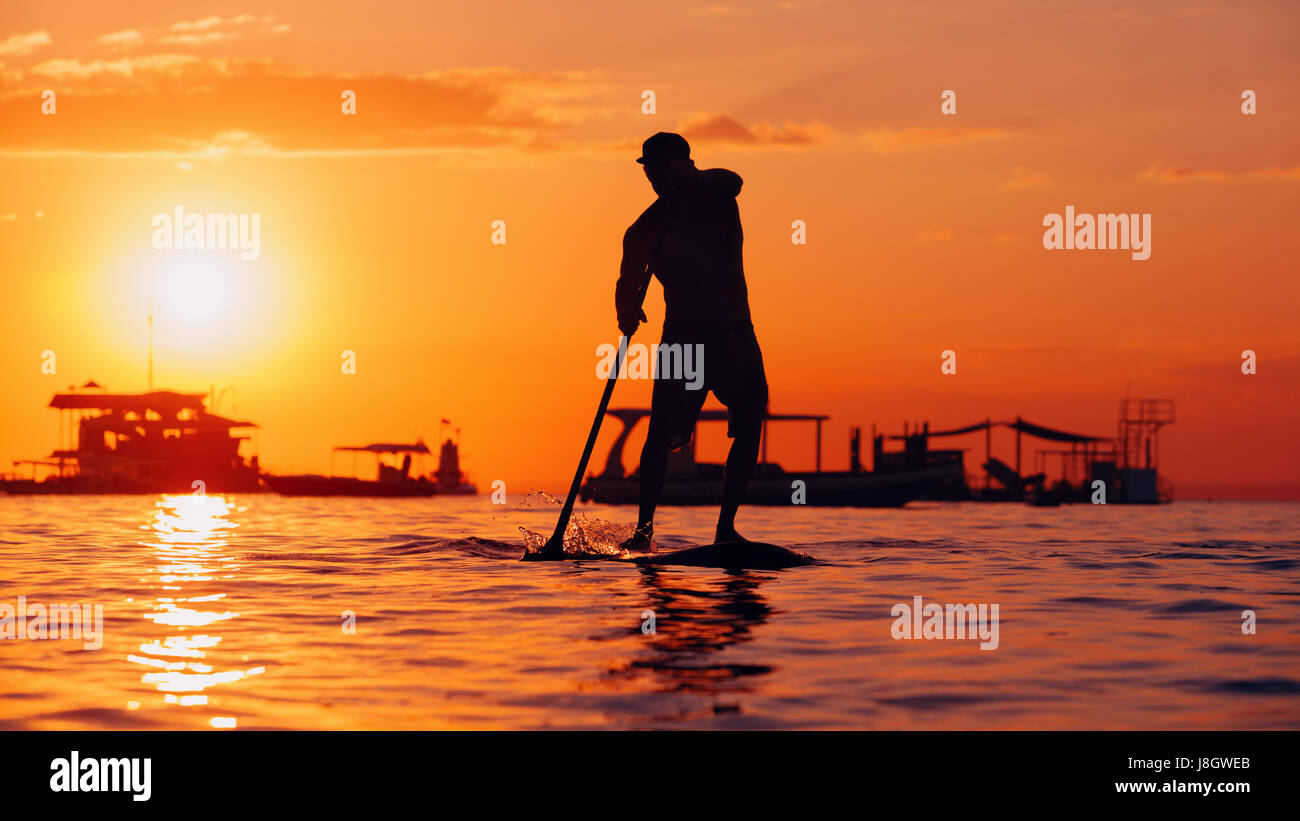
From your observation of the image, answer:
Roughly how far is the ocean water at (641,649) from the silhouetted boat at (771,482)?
3511 centimetres

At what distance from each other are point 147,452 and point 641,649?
99543 mm

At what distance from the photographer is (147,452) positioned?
96375 mm

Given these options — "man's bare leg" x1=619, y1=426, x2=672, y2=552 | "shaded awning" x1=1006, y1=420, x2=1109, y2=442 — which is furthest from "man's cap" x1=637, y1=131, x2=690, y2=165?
"shaded awning" x1=1006, y1=420, x2=1109, y2=442

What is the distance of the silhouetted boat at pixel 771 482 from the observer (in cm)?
4538

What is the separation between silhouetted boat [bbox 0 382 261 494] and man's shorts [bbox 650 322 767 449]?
88709mm

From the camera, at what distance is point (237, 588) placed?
7184 millimetres

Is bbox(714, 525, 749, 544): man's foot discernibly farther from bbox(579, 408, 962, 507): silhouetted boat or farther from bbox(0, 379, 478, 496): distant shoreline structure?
bbox(0, 379, 478, 496): distant shoreline structure

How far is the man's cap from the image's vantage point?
9305mm

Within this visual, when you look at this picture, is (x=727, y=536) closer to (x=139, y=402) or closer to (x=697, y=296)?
Result: (x=697, y=296)

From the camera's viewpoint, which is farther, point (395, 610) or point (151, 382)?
point (151, 382)
